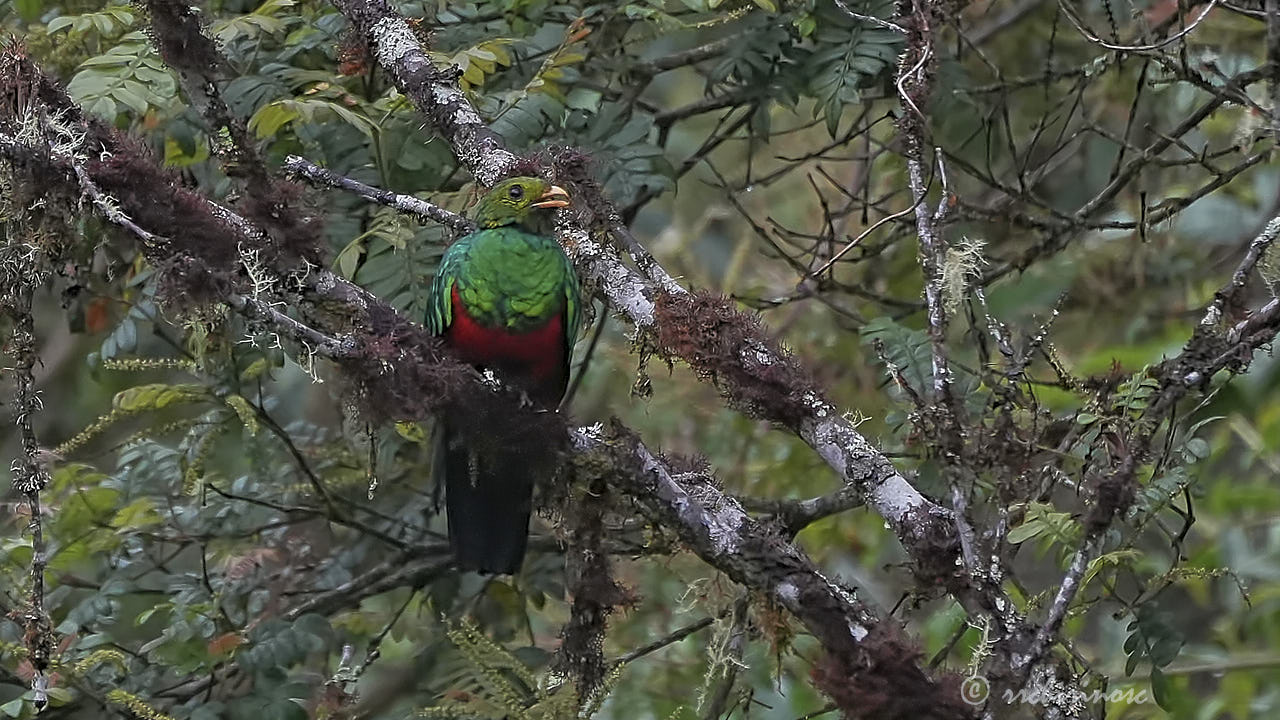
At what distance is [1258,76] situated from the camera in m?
3.66

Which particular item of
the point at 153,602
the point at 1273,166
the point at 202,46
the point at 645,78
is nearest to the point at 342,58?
the point at 202,46

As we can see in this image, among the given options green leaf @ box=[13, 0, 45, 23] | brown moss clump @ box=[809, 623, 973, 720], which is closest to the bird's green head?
green leaf @ box=[13, 0, 45, 23]

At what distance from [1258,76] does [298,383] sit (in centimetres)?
417

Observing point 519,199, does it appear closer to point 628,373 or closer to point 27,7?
point 27,7

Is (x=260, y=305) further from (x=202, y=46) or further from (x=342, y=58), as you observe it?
(x=342, y=58)

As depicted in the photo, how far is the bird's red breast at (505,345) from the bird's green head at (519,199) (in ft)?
0.76

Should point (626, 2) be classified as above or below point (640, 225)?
below

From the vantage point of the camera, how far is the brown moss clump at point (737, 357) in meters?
3.17

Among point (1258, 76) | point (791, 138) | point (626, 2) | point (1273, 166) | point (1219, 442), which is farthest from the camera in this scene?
point (791, 138)

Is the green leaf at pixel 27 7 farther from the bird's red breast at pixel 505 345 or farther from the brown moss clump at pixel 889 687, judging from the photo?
the brown moss clump at pixel 889 687

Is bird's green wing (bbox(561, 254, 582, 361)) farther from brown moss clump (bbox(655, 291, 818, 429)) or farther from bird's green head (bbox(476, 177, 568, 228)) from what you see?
brown moss clump (bbox(655, 291, 818, 429))

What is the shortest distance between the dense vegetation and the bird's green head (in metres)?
0.06

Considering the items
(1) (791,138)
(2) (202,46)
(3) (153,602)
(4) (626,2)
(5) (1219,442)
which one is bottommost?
(3) (153,602)

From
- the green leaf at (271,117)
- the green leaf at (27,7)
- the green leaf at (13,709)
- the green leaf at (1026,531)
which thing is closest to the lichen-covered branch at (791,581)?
the green leaf at (1026,531)
